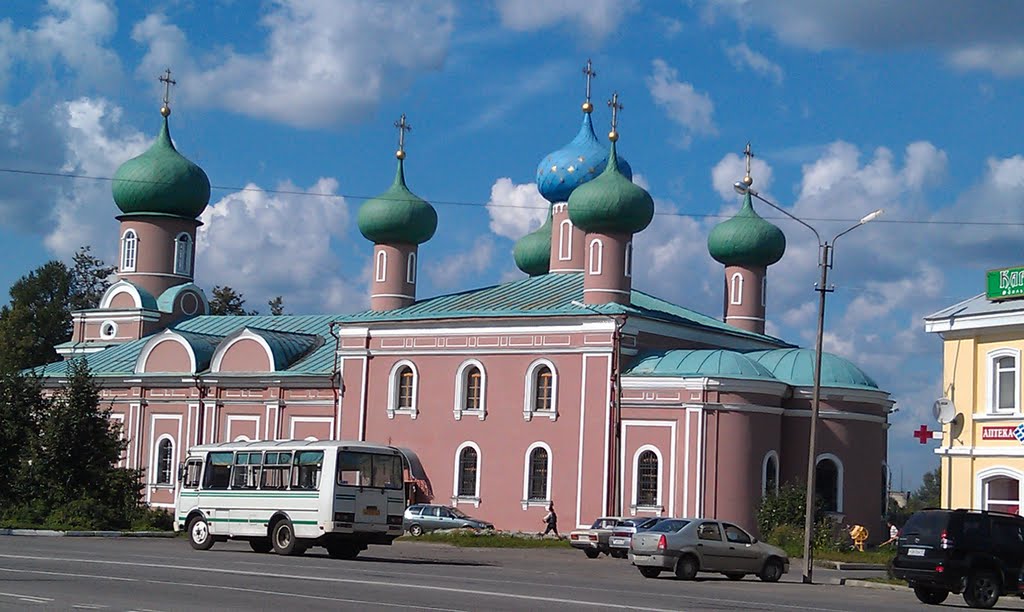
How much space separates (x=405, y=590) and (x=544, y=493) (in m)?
23.5

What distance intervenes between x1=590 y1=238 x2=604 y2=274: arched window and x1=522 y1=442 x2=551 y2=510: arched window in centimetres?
535

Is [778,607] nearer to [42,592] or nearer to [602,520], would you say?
[42,592]

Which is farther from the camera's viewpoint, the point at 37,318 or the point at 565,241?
the point at 37,318

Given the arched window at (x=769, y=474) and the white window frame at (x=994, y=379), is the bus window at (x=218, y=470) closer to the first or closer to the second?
the white window frame at (x=994, y=379)

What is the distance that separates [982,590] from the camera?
22.0m

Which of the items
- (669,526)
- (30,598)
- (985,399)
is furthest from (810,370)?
(30,598)

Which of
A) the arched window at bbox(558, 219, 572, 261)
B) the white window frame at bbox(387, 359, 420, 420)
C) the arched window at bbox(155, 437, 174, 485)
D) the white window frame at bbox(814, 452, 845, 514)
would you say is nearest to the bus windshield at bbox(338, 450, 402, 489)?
the white window frame at bbox(387, 359, 420, 420)

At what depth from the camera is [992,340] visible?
→ 2981 cm

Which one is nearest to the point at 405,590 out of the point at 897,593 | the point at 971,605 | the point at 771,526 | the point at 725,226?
the point at 971,605

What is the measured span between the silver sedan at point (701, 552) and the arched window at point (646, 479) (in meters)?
12.8

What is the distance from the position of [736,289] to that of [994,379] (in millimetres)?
19537

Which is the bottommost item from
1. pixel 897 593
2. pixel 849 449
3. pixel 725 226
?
pixel 897 593

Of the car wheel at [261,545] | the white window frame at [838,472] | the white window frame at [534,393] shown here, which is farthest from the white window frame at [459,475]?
the car wheel at [261,545]

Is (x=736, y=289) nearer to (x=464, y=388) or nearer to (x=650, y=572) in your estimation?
(x=464, y=388)
